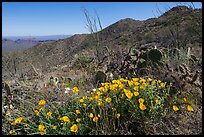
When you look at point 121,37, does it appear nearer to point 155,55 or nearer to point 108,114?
point 155,55

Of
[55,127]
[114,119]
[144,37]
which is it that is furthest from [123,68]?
[144,37]

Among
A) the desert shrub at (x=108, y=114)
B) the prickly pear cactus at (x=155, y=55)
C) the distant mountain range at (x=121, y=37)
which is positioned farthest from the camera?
the distant mountain range at (x=121, y=37)

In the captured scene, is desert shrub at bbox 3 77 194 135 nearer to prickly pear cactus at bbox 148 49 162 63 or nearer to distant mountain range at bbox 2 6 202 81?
prickly pear cactus at bbox 148 49 162 63

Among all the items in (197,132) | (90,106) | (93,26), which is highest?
(93,26)

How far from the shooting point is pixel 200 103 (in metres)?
3.47

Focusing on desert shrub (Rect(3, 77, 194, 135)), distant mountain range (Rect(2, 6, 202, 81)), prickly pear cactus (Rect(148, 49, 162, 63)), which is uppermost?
distant mountain range (Rect(2, 6, 202, 81))

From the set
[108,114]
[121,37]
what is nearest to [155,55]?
[108,114]

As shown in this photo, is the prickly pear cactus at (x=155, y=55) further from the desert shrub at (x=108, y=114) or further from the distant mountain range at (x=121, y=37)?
the distant mountain range at (x=121, y=37)

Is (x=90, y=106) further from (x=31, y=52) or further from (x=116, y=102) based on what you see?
(x=31, y=52)

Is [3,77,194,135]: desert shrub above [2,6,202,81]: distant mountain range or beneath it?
beneath

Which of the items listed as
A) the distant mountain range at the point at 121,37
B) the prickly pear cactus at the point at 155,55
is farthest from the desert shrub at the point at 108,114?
the distant mountain range at the point at 121,37

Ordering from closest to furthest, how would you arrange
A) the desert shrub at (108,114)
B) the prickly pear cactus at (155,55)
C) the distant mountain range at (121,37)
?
the desert shrub at (108,114)
the prickly pear cactus at (155,55)
the distant mountain range at (121,37)

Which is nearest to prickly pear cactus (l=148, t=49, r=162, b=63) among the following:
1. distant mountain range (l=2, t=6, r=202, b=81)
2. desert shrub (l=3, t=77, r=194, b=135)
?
desert shrub (l=3, t=77, r=194, b=135)

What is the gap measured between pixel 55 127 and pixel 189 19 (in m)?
21.5
